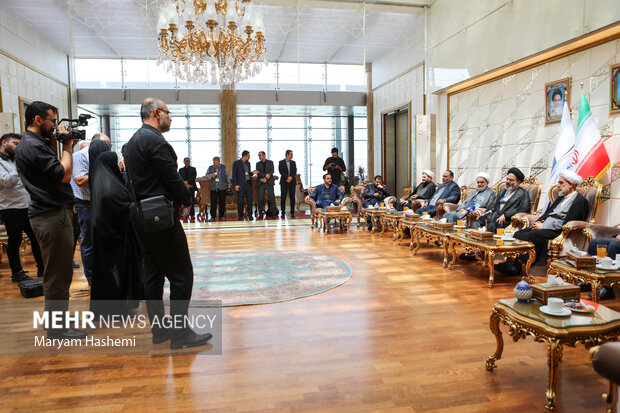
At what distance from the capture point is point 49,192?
284 cm

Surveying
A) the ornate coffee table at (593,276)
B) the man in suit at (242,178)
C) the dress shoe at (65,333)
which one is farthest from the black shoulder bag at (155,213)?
the man in suit at (242,178)

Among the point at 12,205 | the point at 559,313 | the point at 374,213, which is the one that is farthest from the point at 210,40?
the point at 559,313

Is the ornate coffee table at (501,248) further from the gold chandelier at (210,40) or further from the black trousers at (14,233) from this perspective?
the black trousers at (14,233)

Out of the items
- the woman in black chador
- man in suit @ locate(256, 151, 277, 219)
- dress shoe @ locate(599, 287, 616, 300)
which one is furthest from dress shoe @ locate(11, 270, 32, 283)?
man in suit @ locate(256, 151, 277, 219)

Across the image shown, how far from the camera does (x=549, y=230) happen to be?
192 inches

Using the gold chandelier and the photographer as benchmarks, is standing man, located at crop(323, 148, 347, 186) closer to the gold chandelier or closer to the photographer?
the gold chandelier

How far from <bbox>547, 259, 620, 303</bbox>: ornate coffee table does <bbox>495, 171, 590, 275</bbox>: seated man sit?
107cm

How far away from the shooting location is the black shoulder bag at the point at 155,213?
255 centimetres

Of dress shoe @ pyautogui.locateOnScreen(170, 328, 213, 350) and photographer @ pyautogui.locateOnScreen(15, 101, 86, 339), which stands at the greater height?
photographer @ pyautogui.locateOnScreen(15, 101, 86, 339)

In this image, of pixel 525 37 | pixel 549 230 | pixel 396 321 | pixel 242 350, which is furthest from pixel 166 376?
pixel 525 37

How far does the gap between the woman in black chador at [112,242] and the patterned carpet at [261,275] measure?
656 mm

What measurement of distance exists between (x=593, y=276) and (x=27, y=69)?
1117 centimetres

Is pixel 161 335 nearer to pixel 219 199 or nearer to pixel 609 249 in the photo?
pixel 609 249

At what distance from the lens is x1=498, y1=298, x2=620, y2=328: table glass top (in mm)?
2168
